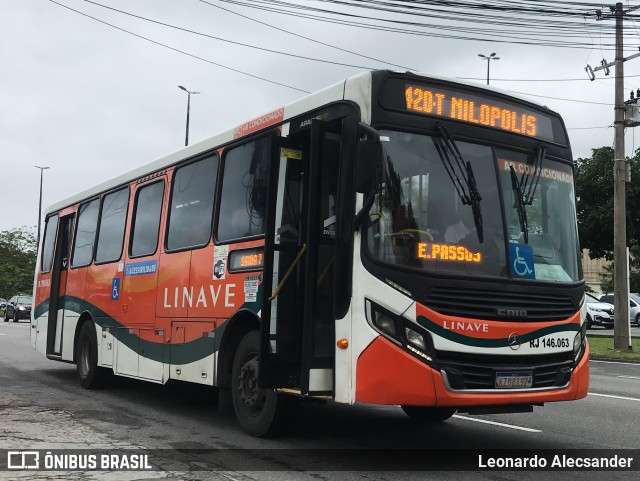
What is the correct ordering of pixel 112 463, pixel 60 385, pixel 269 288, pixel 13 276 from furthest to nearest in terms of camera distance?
pixel 13 276, pixel 60 385, pixel 269 288, pixel 112 463

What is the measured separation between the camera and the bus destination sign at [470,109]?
23.0 ft

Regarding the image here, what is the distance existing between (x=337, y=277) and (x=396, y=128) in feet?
4.51

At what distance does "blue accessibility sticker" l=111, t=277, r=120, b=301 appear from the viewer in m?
11.4

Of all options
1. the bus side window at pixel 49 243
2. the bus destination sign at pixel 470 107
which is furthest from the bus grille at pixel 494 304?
the bus side window at pixel 49 243

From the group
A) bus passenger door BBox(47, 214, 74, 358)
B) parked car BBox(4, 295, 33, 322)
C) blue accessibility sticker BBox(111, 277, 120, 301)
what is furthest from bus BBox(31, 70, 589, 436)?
parked car BBox(4, 295, 33, 322)

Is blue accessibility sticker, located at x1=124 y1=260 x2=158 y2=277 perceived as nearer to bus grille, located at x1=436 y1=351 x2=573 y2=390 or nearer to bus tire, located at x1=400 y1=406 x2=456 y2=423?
bus tire, located at x1=400 y1=406 x2=456 y2=423

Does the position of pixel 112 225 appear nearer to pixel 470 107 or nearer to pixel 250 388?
pixel 250 388

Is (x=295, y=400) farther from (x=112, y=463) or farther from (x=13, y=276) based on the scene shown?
(x=13, y=276)

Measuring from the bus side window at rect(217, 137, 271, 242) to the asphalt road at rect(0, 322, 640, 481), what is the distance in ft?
6.93

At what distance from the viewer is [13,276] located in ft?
242

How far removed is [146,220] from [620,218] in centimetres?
1474

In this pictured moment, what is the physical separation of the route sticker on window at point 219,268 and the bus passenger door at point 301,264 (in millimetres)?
1247

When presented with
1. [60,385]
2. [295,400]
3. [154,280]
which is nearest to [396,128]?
[295,400]

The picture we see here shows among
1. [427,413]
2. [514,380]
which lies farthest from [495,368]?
[427,413]
